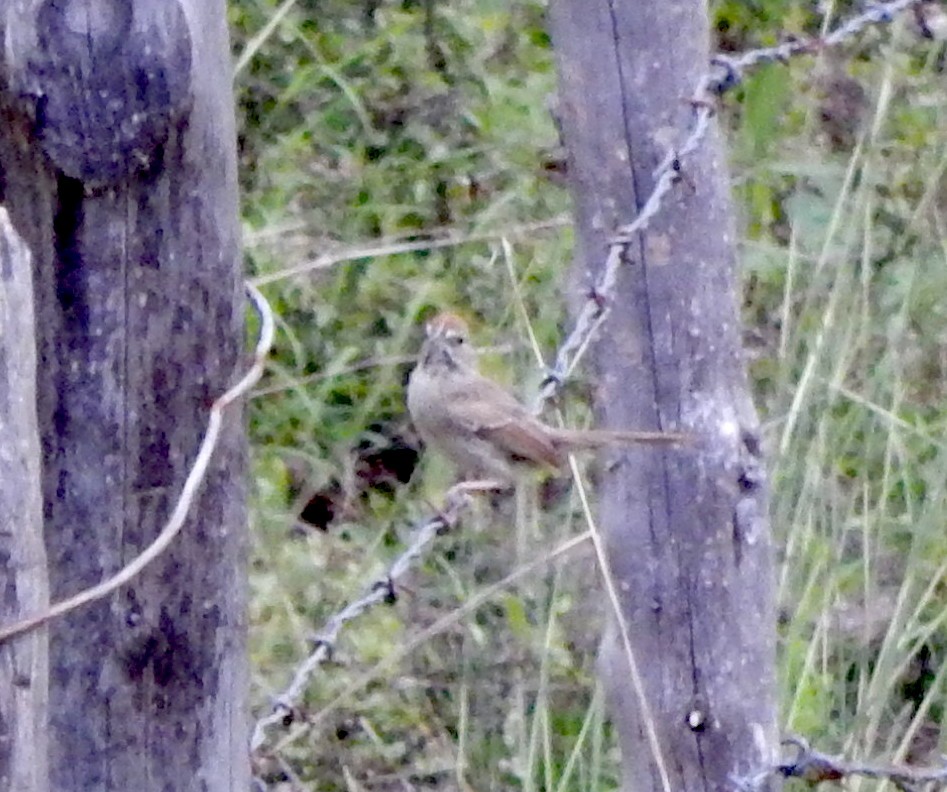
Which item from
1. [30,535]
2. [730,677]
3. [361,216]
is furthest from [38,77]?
[361,216]

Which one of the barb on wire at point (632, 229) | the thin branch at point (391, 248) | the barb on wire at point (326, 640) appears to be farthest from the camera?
the thin branch at point (391, 248)

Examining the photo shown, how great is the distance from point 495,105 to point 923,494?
178cm

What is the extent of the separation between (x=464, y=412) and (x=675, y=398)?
66.8 inches

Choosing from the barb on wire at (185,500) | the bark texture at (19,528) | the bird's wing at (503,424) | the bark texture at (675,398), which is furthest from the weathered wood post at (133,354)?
the bird's wing at (503,424)

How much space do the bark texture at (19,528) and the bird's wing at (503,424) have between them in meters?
2.61

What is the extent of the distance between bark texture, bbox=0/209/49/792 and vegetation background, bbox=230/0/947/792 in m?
1.49

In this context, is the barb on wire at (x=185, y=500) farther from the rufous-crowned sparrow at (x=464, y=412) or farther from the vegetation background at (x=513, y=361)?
the rufous-crowned sparrow at (x=464, y=412)

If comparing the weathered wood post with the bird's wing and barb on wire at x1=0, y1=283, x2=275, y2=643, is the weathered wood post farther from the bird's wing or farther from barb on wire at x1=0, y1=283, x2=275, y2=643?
the bird's wing

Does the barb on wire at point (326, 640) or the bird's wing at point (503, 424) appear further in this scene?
the bird's wing at point (503, 424)

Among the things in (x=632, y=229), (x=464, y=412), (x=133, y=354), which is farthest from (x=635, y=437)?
(x=464, y=412)

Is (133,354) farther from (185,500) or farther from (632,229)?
(632,229)

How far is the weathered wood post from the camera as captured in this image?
1660 mm

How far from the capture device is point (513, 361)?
485cm

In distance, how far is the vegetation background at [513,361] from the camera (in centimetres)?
364
